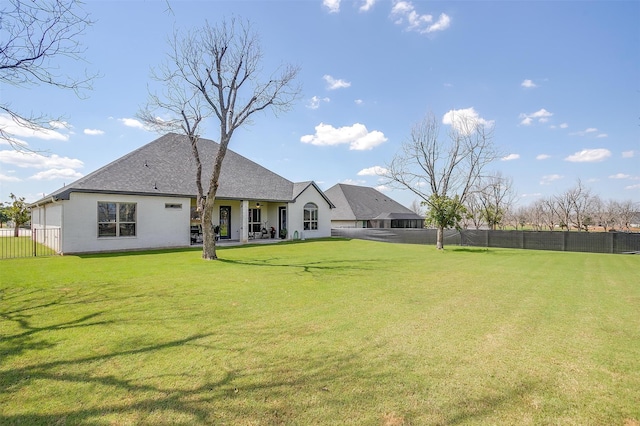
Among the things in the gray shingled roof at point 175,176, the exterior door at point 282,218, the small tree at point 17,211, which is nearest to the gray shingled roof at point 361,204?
the gray shingled roof at point 175,176

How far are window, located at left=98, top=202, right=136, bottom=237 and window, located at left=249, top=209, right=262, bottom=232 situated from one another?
7.74 meters

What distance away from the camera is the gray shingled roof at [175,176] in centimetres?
1435

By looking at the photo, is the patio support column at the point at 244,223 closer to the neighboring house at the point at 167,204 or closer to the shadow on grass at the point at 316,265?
the neighboring house at the point at 167,204

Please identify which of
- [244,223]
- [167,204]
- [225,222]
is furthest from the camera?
[225,222]

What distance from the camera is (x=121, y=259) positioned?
11.6 metres

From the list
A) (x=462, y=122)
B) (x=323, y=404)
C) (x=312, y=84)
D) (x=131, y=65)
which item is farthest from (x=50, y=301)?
(x=462, y=122)

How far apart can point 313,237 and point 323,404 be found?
20735mm

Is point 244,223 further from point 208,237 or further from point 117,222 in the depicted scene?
point 208,237

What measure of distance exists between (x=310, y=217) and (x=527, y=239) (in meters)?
14.9

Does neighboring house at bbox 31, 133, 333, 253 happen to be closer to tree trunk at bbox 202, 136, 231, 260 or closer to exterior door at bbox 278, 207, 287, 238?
exterior door at bbox 278, 207, 287, 238

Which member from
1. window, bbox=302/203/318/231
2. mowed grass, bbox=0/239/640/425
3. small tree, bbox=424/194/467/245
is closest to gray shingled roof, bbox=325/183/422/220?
window, bbox=302/203/318/231

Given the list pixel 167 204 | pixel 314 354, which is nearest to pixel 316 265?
pixel 314 354

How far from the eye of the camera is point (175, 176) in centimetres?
1706

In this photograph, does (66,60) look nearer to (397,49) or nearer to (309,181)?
(397,49)
